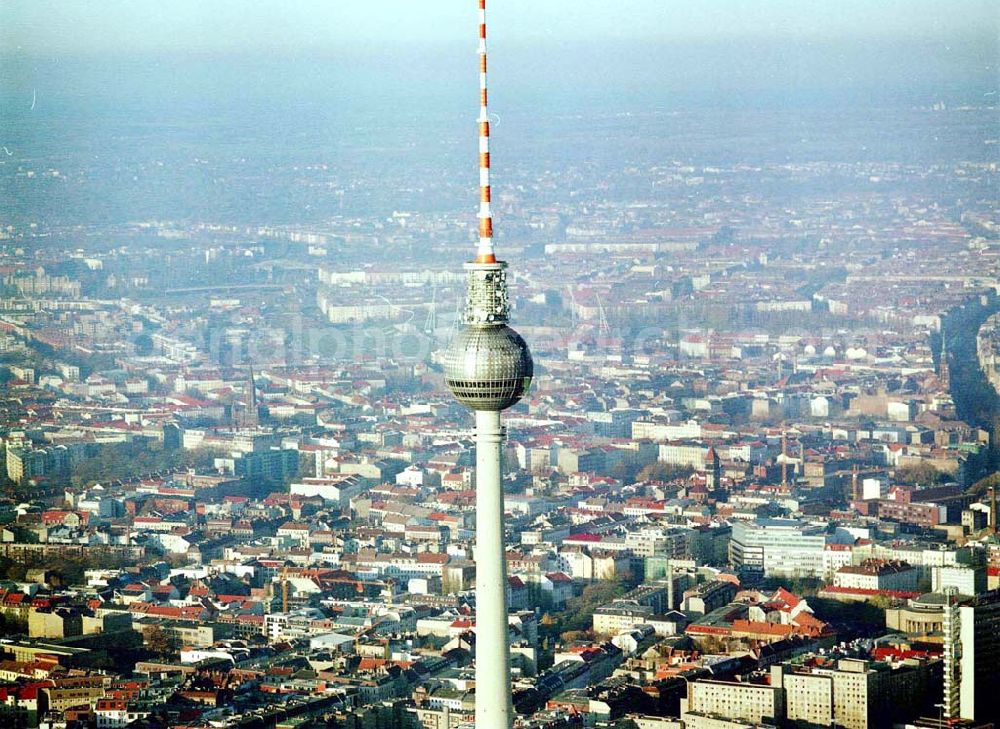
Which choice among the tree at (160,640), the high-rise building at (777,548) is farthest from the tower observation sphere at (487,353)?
the high-rise building at (777,548)

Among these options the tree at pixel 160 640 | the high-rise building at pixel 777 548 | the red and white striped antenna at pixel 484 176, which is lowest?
the tree at pixel 160 640

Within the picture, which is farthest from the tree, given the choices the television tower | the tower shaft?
the tower shaft

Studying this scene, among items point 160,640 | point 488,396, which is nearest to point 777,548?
point 160,640

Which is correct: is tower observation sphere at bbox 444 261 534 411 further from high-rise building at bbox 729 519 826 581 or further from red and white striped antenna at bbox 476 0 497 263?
high-rise building at bbox 729 519 826 581

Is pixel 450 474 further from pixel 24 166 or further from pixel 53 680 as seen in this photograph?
pixel 24 166

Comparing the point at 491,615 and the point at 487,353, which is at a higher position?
the point at 487,353

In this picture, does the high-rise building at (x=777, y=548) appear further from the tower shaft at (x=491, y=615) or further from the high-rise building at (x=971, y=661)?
the tower shaft at (x=491, y=615)

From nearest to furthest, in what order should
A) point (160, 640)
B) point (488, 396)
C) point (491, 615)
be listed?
point (491, 615) < point (488, 396) < point (160, 640)

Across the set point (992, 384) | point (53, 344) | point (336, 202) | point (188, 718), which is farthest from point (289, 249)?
point (188, 718)

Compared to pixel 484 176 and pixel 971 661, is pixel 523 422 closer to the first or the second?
pixel 971 661
